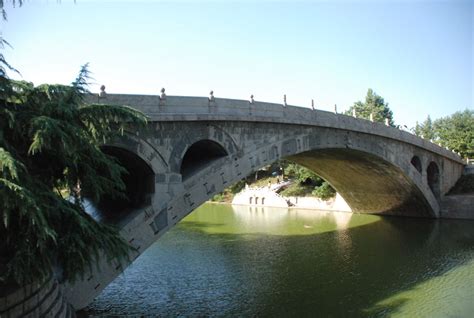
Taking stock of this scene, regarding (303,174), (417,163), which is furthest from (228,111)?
(303,174)

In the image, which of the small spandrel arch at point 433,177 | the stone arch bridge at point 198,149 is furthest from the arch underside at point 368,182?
the small spandrel arch at point 433,177

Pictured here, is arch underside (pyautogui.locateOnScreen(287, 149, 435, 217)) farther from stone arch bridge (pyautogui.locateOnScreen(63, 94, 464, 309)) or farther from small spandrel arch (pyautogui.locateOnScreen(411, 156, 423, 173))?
small spandrel arch (pyautogui.locateOnScreen(411, 156, 423, 173))

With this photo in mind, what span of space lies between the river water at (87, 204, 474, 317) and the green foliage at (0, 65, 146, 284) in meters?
6.06

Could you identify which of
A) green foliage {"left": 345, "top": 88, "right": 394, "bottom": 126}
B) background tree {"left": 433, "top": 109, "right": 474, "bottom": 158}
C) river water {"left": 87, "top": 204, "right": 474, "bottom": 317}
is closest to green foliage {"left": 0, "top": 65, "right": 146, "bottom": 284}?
river water {"left": 87, "top": 204, "right": 474, "bottom": 317}

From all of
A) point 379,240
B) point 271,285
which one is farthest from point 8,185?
point 379,240

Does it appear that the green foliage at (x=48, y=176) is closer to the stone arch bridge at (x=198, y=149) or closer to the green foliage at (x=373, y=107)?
the stone arch bridge at (x=198, y=149)

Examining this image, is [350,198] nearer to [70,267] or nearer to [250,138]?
[250,138]

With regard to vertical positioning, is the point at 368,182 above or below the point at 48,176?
above

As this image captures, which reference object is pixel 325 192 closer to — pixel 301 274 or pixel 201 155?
pixel 301 274

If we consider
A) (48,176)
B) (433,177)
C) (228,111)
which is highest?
(228,111)

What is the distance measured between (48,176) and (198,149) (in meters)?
8.94

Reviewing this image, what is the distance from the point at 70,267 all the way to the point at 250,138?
1073 centimetres

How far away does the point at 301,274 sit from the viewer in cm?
1614

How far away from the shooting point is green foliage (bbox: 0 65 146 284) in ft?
18.3
